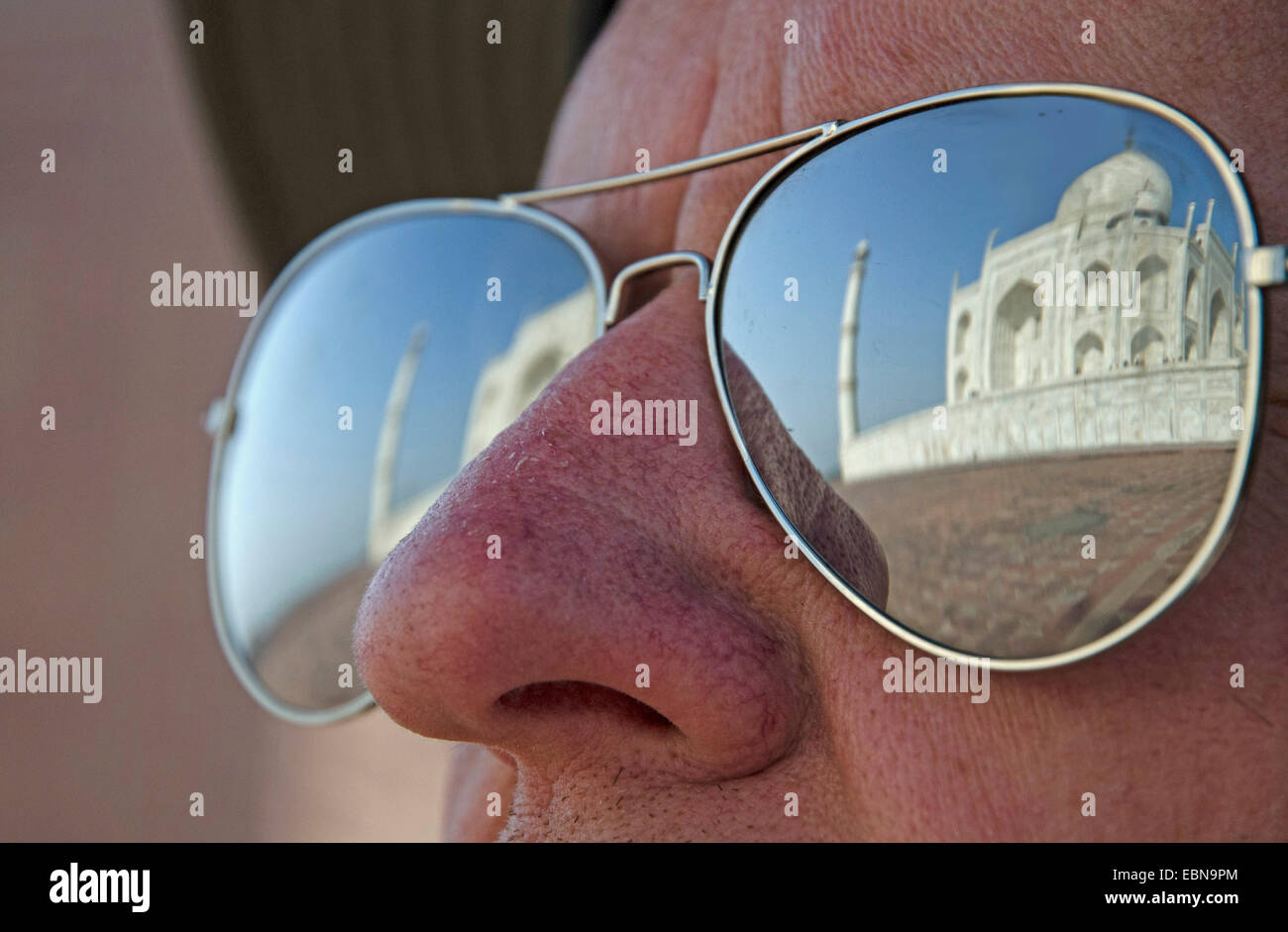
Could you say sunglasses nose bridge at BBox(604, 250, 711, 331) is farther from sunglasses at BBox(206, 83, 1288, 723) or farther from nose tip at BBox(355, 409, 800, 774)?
nose tip at BBox(355, 409, 800, 774)

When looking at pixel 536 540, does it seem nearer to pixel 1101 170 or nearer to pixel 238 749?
pixel 1101 170

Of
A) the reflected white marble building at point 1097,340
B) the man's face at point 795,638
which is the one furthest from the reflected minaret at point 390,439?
the reflected white marble building at point 1097,340

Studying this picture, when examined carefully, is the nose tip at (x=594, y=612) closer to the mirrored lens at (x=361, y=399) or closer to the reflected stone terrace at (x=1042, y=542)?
the reflected stone terrace at (x=1042, y=542)

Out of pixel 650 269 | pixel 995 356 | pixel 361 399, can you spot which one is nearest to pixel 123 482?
pixel 361 399

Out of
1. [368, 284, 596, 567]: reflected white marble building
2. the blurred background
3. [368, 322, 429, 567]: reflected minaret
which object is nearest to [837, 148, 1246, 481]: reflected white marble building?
[368, 284, 596, 567]: reflected white marble building

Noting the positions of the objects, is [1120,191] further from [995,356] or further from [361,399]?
[361,399]

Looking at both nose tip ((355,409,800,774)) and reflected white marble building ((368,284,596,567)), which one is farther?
reflected white marble building ((368,284,596,567))
